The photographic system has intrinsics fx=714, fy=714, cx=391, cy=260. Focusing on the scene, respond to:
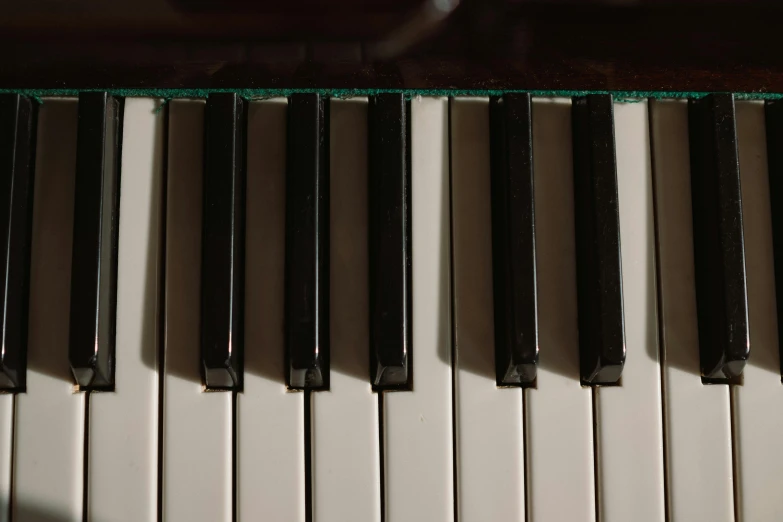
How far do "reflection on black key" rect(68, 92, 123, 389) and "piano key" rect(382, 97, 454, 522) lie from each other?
0.99 feet

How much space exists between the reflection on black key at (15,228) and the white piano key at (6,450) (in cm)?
2

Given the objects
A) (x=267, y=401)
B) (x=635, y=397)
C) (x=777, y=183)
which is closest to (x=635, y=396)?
(x=635, y=397)

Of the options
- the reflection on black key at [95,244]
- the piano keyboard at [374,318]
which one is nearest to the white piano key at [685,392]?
the piano keyboard at [374,318]

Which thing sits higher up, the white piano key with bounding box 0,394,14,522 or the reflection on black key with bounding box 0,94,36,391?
the reflection on black key with bounding box 0,94,36,391

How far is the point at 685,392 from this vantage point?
0.77 meters

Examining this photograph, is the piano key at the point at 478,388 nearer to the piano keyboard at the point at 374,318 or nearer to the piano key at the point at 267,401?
the piano keyboard at the point at 374,318

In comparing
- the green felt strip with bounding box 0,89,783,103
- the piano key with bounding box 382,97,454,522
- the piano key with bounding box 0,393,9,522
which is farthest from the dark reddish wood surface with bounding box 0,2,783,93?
the piano key with bounding box 0,393,9,522

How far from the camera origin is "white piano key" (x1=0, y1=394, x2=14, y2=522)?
74 centimetres

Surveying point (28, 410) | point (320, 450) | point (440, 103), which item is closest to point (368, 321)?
point (320, 450)

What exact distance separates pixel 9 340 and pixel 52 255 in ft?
0.32

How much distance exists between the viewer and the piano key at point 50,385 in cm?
74

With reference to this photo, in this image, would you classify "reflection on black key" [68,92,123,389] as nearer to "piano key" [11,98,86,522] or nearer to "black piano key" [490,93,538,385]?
"piano key" [11,98,86,522]

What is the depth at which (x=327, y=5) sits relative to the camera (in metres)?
0.76

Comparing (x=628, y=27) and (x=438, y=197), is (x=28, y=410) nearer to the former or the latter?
(x=438, y=197)
